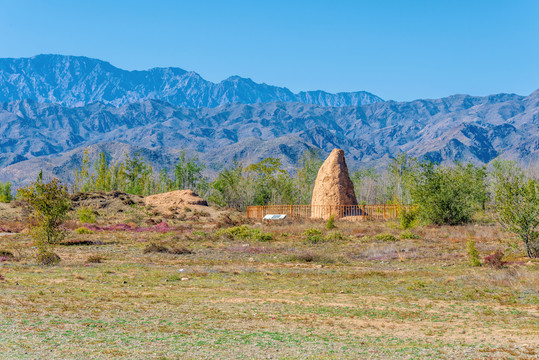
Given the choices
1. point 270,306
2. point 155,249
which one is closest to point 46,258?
point 155,249

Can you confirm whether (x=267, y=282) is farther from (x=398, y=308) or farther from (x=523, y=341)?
(x=523, y=341)

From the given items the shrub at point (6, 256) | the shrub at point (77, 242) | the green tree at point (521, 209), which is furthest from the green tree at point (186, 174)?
the green tree at point (521, 209)

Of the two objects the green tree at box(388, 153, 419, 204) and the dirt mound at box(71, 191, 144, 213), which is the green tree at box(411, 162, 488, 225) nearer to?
the dirt mound at box(71, 191, 144, 213)

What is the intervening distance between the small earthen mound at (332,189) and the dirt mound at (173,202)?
19.2 metres

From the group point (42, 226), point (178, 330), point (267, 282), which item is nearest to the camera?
point (178, 330)

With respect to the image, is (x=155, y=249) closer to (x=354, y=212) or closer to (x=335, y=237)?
Result: (x=335, y=237)

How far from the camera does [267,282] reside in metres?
16.8

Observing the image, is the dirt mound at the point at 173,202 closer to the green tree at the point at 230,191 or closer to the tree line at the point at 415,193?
the tree line at the point at 415,193

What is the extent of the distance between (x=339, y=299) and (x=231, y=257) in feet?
36.8

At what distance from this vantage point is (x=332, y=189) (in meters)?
46.0

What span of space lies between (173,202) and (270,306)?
51.9 metres

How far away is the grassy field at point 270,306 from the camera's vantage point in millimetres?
8516

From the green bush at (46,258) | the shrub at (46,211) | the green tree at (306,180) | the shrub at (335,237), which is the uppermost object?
the green tree at (306,180)

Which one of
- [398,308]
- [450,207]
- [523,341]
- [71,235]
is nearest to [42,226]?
[71,235]
